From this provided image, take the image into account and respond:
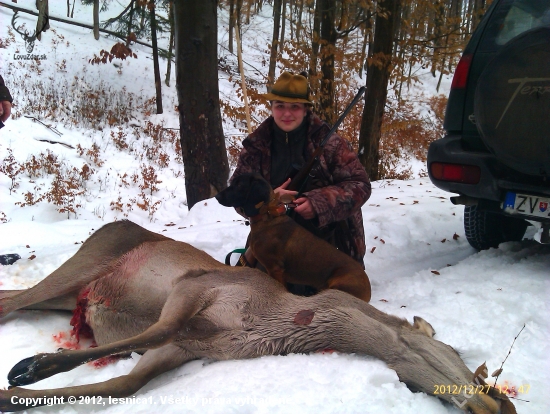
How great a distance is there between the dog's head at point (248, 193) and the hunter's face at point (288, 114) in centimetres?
53

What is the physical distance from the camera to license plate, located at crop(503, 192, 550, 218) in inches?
143

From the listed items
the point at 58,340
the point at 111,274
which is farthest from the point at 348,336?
the point at 58,340

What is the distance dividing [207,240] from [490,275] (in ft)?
9.44

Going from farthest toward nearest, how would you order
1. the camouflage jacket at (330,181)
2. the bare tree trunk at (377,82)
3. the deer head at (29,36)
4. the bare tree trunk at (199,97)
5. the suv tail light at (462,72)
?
1. the deer head at (29,36)
2. the bare tree trunk at (377,82)
3. the bare tree trunk at (199,97)
4. the suv tail light at (462,72)
5. the camouflage jacket at (330,181)

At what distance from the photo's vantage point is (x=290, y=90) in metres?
3.81

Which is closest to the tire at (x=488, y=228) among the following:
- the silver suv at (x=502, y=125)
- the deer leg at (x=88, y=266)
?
the silver suv at (x=502, y=125)

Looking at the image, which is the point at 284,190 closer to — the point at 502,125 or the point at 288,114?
the point at 288,114

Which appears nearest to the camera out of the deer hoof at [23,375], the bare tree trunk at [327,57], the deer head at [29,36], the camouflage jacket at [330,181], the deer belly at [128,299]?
the deer hoof at [23,375]

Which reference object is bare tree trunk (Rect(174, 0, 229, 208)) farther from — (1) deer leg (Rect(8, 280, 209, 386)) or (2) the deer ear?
(2) the deer ear

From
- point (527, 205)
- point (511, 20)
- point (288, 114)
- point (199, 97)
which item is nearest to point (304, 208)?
point (288, 114)

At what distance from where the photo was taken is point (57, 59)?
19.8m

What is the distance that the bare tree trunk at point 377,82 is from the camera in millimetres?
8719

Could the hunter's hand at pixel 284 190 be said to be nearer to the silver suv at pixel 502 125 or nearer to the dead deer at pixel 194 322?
the dead deer at pixel 194 322

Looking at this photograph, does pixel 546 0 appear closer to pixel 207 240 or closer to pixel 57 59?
pixel 207 240
